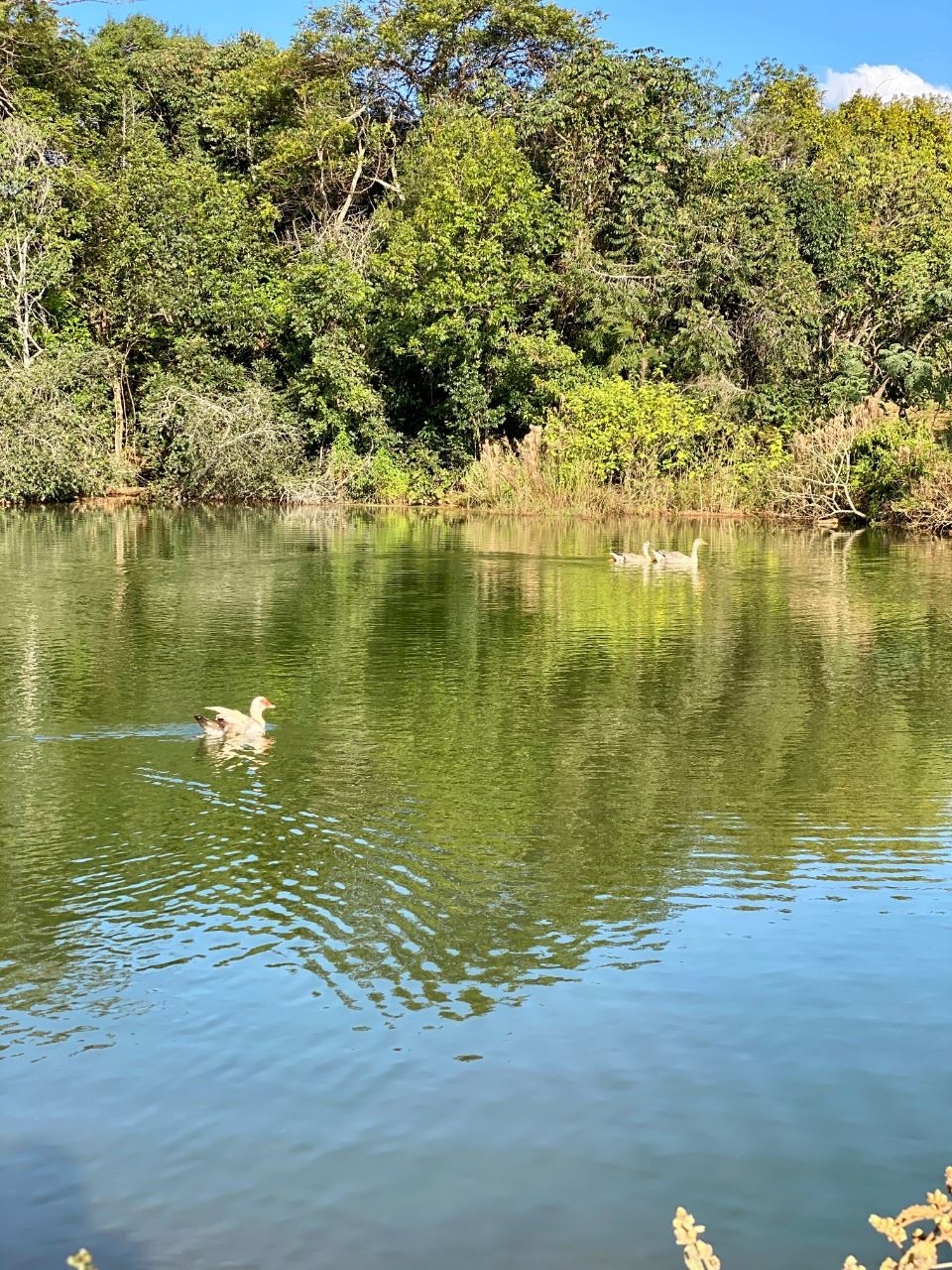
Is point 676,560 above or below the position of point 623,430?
below

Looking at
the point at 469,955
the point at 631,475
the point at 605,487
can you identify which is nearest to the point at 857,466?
the point at 631,475

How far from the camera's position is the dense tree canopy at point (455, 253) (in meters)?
40.3

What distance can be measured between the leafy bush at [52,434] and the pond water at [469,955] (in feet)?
74.5

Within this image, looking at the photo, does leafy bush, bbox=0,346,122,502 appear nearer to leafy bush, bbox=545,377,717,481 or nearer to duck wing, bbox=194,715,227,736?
leafy bush, bbox=545,377,717,481

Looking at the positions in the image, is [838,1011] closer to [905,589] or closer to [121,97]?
[905,589]

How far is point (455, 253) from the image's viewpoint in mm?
39406

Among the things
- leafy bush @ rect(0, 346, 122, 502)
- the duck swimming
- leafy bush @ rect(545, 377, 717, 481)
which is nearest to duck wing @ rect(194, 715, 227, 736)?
the duck swimming

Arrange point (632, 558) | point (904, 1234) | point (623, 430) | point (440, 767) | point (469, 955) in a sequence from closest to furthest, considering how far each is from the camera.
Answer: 1. point (904, 1234)
2. point (469, 955)
3. point (440, 767)
4. point (632, 558)
5. point (623, 430)

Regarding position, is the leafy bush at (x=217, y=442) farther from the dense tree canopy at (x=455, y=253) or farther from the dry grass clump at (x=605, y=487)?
the dry grass clump at (x=605, y=487)

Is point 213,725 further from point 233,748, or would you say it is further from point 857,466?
point 857,466

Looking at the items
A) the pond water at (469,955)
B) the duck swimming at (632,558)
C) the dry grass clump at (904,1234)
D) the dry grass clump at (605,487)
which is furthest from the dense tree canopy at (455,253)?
the dry grass clump at (904,1234)

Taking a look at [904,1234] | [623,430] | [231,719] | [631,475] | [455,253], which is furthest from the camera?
[455,253]

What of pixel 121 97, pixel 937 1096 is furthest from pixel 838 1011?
pixel 121 97

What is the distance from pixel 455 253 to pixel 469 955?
34.2 meters
